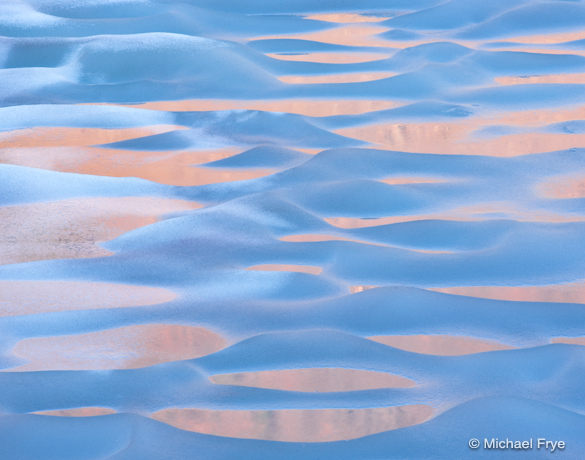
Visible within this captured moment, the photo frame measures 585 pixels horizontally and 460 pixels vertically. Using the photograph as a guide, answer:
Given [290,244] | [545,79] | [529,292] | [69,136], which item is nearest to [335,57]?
[545,79]

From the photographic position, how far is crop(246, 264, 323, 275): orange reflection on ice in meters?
1.26

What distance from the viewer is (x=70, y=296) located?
1.20 m

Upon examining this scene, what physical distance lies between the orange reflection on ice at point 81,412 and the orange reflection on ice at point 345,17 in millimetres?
1956

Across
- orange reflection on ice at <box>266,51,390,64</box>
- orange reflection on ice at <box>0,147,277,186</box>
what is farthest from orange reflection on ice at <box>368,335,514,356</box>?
orange reflection on ice at <box>266,51,390,64</box>

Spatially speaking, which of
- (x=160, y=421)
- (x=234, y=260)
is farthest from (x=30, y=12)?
(x=160, y=421)

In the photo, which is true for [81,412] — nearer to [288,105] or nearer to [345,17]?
[288,105]

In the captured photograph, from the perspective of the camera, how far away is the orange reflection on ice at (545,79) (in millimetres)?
2076

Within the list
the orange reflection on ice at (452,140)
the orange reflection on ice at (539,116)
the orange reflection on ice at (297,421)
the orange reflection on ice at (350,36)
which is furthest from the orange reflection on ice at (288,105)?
the orange reflection on ice at (297,421)

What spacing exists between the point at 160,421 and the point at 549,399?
16.6 inches

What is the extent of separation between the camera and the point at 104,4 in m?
2.71

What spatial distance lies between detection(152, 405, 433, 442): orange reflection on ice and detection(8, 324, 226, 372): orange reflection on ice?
0.39ft

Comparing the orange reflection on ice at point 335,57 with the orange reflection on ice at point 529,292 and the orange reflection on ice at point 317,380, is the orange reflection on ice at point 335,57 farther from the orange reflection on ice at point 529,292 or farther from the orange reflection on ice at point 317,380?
the orange reflection on ice at point 317,380

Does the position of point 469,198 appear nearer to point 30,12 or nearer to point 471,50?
point 471,50

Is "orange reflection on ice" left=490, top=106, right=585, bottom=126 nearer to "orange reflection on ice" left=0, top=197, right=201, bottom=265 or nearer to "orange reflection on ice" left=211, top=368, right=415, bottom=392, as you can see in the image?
"orange reflection on ice" left=0, top=197, right=201, bottom=265
